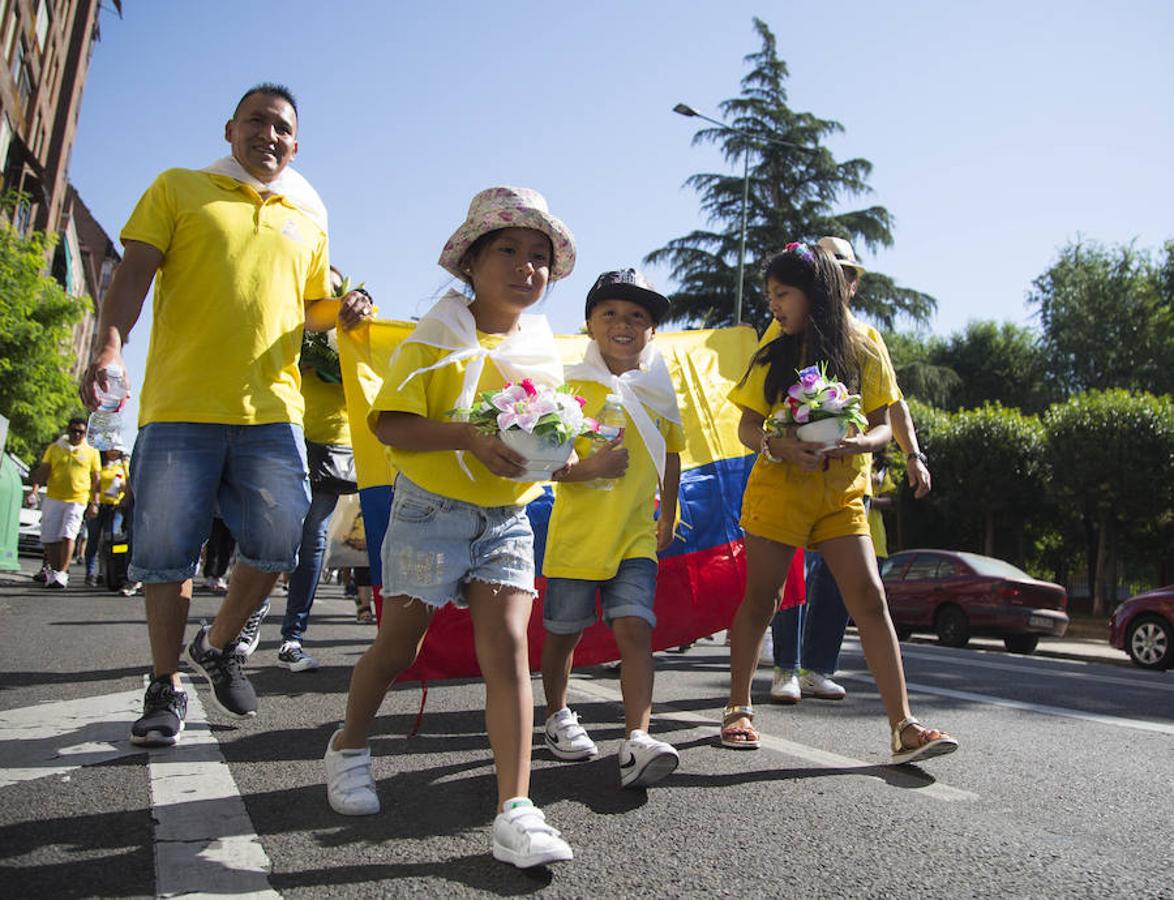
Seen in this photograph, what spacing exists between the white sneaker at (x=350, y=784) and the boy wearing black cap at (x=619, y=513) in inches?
34.1

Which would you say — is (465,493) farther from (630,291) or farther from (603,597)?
(630,291)

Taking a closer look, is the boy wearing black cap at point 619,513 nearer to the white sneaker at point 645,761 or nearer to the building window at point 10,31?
the white sneaker at point 645,761

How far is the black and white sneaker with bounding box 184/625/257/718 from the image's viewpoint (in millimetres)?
3652

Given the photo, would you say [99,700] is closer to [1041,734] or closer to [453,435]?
[453,435]

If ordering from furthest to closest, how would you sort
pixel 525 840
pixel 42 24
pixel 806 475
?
pixel 42 24, pixel 806 475, pixel 525 840

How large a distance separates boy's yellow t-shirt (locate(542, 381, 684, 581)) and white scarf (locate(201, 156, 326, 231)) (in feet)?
4.21

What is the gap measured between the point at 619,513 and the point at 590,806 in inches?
43.0

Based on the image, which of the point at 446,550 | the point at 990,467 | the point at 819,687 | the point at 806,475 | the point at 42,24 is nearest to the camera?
the point at 446,550

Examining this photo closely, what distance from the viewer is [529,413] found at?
2498mm

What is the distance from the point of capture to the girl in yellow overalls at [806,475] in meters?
3.73

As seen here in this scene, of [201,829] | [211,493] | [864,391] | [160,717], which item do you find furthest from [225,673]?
[864,391]

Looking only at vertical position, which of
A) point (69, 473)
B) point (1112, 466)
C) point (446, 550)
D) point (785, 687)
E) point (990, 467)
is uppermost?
point (990, 467)

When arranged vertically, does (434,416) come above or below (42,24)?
below

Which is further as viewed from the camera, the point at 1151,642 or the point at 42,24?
the point at 42,24
